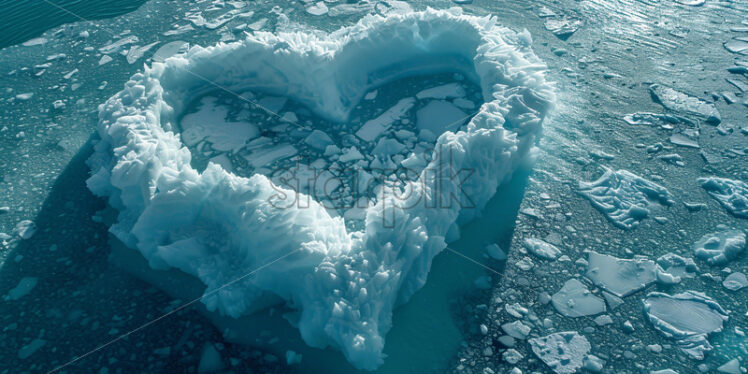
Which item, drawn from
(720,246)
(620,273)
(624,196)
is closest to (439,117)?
(624,196)

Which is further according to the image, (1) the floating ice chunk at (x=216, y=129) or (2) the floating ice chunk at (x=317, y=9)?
(2) the floating ice chunk at (x=317, y=9)

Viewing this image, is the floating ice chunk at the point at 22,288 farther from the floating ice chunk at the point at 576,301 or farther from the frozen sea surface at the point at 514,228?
the floating ice chunk at the point at 576,301

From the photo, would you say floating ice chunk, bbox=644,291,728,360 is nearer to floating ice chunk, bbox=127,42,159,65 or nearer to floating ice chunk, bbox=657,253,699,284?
floating ice chunk, bbox=657,253,699,284

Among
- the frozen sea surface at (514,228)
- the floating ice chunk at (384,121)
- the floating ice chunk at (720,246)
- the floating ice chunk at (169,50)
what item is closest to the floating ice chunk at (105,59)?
the frozen sea surface at (514,228)

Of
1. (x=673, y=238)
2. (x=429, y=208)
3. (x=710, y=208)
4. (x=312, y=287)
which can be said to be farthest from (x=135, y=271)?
(x=710, y=208)

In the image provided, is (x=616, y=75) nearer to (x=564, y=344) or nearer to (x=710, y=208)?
(x=710, y=208)

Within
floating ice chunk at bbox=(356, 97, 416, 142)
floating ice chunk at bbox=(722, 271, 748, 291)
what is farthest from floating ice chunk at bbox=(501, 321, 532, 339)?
floating ice chunk at bbox=(356, 97, 416, 142)
